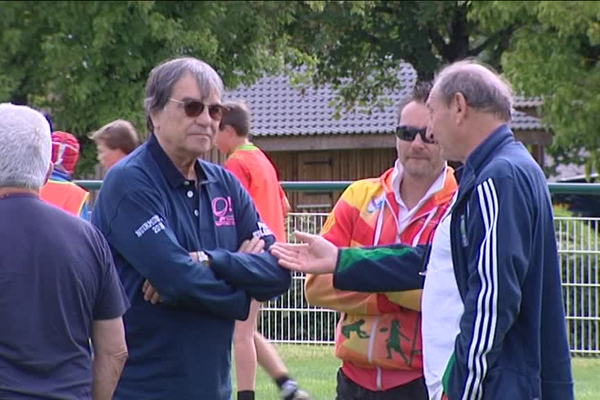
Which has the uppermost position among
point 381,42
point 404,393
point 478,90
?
point 381,42

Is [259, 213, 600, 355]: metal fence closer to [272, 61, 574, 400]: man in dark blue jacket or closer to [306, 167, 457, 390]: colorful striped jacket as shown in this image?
[306, 167, 457, 390]: colorful striped jacket

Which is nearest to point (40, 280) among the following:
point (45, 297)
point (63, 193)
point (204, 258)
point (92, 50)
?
point (45, 297)

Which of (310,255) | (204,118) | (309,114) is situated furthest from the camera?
(309,114)

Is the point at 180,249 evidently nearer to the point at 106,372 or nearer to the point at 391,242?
the point at 106,372

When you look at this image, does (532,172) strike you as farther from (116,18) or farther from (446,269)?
(116,18)

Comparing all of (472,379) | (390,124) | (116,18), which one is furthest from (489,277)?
(390,124)

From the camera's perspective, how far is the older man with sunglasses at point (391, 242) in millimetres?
5566

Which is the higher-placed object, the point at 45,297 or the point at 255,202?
the point at 45,297

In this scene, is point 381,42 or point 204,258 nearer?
point 204,258

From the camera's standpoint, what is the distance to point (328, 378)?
10.1 metres

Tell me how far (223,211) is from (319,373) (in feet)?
17.2

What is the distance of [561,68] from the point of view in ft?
81.3

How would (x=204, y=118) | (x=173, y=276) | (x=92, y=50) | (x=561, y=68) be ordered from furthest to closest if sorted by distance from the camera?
(x=92, y=50)
(x=561, y=68)
(x=204, y=118)
(x=173, y=276)

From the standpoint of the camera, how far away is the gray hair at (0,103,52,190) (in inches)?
169
